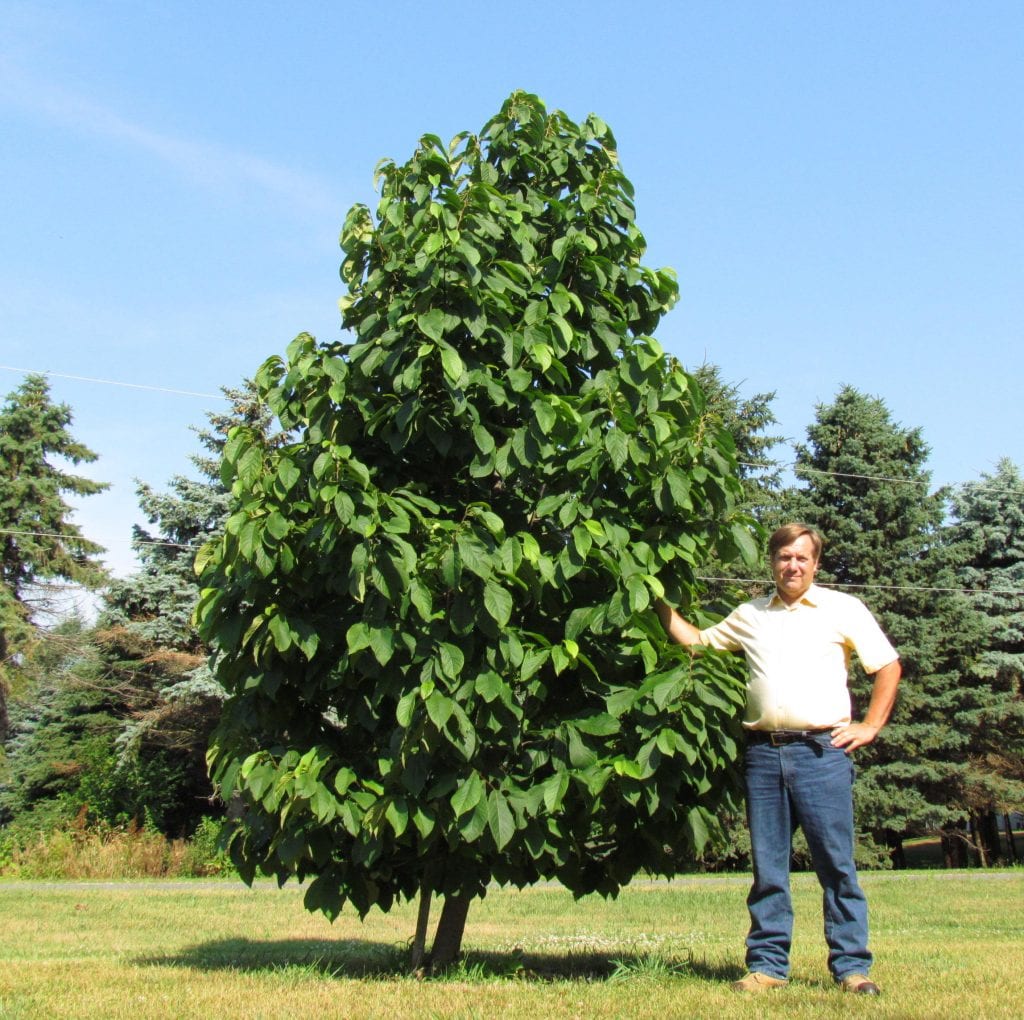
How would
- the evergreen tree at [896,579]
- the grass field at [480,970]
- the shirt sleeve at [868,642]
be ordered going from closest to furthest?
1. the grass field at [480,970]
2. the shirt sleeve at [868,642]
3. the evergreen tree at [896,579]

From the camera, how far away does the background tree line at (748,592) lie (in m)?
27.5

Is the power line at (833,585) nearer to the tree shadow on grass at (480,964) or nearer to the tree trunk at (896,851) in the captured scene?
the tree trunk at (896,851)

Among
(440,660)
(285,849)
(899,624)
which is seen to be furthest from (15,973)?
(899,624)

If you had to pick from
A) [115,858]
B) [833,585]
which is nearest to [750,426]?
[833,585]

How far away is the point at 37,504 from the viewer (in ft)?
108

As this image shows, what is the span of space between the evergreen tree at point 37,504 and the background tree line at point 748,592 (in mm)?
56

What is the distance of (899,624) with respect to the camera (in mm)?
28172

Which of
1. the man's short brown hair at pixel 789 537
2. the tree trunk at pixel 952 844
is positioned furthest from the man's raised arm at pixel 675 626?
the tree trunk at pixel 952 844

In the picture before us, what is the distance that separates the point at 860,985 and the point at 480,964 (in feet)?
6.03

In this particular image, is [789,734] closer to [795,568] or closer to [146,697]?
[795,568]

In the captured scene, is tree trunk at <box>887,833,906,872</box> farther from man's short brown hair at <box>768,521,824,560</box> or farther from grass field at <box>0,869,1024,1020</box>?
man's short brown hair at <box>768,521,824,560</box>

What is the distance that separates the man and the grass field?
0.24 metres

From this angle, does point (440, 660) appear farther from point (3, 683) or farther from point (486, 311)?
point (3, 683)

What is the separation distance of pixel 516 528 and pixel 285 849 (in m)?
1.77
